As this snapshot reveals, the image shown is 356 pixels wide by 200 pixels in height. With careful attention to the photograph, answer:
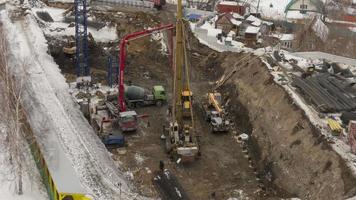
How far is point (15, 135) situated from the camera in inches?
962

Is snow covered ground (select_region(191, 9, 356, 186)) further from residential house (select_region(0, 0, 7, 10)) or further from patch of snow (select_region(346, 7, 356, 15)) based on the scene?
patch of snow (select_region(346, 7, 356, 15))

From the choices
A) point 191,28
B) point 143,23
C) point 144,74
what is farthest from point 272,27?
point 144,74

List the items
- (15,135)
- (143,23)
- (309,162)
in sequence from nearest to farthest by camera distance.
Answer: (15,135) < (309,162) < (143,23)

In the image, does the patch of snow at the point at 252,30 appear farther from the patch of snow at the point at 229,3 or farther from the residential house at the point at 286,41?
the patch of snow at the point at 229,3

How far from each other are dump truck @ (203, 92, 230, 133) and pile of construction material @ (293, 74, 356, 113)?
621 cm

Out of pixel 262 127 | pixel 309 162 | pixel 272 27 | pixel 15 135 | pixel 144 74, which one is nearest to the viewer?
pixel 15 135

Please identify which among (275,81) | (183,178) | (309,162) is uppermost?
(275,81)

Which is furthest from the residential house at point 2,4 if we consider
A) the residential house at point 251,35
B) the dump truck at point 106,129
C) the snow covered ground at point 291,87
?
the residential house at point 251,35

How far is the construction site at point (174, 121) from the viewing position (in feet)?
92.4

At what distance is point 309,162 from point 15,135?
17.0m

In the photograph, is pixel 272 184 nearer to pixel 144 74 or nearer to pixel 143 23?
pixel 144 74

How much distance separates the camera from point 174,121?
35.2 metres

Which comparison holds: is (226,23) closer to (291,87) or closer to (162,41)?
(162,41)

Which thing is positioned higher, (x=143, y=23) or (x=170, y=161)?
(x=143, y=23)
